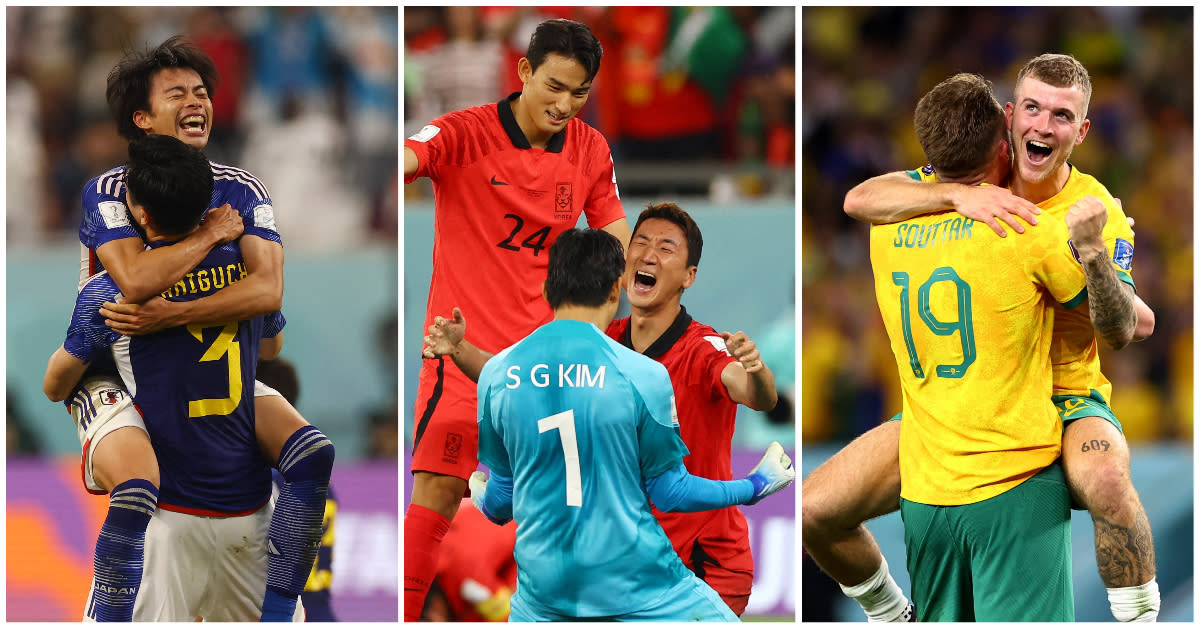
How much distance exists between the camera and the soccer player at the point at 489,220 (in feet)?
15.4

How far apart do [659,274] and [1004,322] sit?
1144 mm

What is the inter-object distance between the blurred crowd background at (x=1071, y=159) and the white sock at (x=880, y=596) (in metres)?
1.17

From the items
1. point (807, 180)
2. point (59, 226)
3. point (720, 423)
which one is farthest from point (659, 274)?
point (59, 226)

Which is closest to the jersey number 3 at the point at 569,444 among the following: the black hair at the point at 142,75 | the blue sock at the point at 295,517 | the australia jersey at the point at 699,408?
the australia jersey at the point at 699,408

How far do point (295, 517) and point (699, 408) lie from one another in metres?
1.43

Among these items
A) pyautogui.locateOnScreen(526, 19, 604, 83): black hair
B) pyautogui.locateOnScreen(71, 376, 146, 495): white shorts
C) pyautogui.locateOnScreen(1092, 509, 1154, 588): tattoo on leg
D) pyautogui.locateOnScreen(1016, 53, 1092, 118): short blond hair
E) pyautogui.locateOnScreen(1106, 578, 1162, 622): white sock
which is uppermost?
pyautogui.locateOnScreen(526, 19, 604, 83): black hair

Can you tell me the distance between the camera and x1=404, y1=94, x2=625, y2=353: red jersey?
4.78m

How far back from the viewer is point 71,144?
6098mm

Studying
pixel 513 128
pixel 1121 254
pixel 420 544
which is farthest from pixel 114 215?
pixel 1121 254

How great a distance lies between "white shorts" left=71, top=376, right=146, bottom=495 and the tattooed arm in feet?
9.87

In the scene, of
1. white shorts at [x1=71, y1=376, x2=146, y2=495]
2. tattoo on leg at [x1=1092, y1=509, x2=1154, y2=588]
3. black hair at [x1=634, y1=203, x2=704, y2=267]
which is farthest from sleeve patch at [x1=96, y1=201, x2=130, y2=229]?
tattoo on leg at [x1=1092, y1=509, x2=1154, y2=588]

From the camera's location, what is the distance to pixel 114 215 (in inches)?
169

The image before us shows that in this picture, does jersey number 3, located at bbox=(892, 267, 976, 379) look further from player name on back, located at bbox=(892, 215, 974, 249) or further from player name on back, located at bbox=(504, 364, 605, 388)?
player name on back, located at bbox=(504, 364, 605, 388)

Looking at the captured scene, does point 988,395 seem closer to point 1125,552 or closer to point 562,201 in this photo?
point 1125,552
